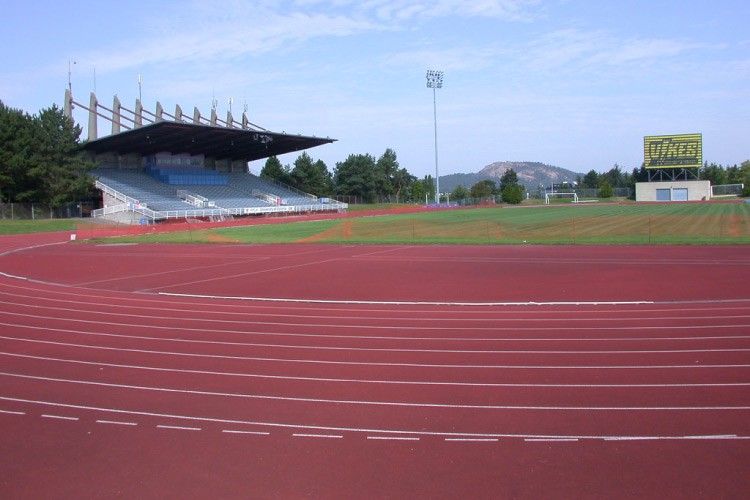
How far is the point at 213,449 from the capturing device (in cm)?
639

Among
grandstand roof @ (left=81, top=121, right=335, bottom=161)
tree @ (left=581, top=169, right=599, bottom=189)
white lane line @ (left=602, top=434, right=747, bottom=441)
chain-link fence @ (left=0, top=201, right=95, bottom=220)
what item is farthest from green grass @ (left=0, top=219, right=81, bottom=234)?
tree @ (left=581, top=169, right=599, bottom=189)

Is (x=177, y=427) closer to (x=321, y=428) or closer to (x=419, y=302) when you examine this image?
(x=321, y=428)

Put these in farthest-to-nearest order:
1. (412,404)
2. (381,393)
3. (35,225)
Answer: (35,225), (381,393), (412,404)

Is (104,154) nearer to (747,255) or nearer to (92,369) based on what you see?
(747,255)

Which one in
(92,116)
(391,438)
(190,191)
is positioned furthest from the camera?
(190,191)

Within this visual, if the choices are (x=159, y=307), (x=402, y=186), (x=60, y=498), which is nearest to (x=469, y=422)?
(x=60, y=498)

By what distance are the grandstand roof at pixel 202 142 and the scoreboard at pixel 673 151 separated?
156ft

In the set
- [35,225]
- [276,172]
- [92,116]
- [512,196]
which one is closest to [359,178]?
[276,172]

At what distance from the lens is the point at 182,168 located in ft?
247

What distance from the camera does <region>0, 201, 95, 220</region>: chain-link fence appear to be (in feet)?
187

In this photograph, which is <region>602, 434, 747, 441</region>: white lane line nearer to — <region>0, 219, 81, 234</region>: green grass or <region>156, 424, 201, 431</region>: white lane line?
<region>156, 424, 201, 431</region>: white lane line

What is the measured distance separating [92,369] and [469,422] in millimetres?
5409

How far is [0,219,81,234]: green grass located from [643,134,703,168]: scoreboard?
75.6 metres

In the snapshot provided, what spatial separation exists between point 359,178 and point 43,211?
172ft
